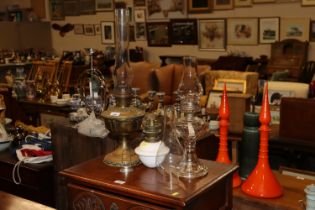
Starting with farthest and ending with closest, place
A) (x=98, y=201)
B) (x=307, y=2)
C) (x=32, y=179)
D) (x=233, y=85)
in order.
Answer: (x=307, y=2) → (x=233, y=85) → (x=32, y=179) → (x=98, y=201)

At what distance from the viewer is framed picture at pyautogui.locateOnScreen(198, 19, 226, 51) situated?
7344mm

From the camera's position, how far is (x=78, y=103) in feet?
10.1

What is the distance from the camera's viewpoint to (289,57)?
20.8ft

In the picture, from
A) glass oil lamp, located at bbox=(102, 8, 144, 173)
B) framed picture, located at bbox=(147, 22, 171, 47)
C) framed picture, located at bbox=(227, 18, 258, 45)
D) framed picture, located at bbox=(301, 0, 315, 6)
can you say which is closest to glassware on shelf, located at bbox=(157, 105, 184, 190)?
glass oil lamp, located at bbox=(102, 8, 144, 173)

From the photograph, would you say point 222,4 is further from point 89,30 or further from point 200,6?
point 89,30

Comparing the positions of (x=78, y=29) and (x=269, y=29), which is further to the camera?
(x=78, y=29)

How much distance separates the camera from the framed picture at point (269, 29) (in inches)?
264

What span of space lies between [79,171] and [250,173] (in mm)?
848

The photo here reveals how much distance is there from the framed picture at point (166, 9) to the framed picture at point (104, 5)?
969 millimetres

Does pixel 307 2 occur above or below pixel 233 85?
above

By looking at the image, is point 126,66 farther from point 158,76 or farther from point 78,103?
point 158,76

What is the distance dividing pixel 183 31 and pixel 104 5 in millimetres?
2057

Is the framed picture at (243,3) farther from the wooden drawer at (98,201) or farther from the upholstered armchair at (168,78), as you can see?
the wooden drawer at (98,201)

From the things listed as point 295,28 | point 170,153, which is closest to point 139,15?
point 295,28
